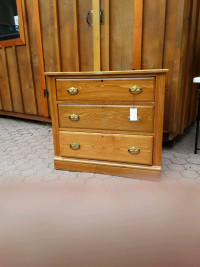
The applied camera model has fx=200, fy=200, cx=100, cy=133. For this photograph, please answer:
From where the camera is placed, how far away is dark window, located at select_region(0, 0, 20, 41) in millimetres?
3270

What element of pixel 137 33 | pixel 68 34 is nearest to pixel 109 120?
pixel 137 33

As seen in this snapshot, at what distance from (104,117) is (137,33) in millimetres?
1103

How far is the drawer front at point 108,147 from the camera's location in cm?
164

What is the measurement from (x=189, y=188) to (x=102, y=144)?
30.3 inches

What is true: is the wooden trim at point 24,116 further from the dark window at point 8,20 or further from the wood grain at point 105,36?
the wood grain at point 105,36

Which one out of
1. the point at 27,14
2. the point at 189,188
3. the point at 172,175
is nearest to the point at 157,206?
the point at 189,188

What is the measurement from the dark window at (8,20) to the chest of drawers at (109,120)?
7.59ft

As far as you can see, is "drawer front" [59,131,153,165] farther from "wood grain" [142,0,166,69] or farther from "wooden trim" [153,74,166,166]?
"wood grain" [142,0,166,69]

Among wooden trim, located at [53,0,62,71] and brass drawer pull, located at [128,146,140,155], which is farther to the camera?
wooden trim, located at [53,0,62,71]

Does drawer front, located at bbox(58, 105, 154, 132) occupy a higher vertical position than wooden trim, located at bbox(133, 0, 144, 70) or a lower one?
lower

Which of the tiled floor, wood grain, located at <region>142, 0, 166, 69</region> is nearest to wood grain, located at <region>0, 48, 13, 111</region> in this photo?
the tiled floor

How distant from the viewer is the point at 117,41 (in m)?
2.29

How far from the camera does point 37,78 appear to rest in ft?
10.9

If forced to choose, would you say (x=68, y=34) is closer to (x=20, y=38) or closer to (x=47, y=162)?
(x=20, y=38)
